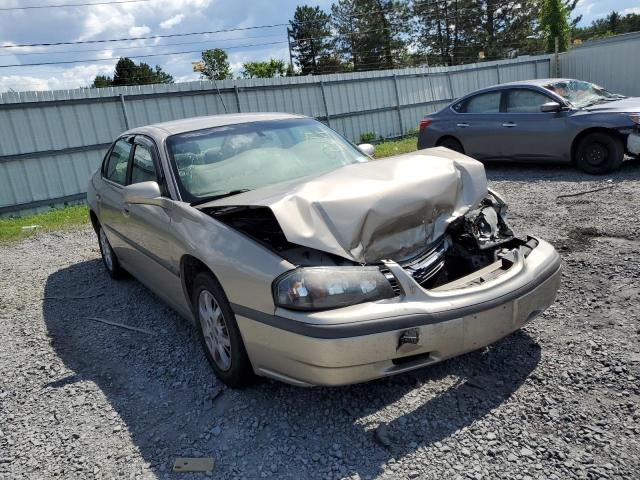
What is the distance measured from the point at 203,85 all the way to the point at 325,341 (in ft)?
36.8

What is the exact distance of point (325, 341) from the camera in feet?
7.72

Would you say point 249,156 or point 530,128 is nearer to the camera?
point 249,156

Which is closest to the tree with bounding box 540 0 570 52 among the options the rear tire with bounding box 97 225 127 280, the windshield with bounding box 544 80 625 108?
the windshield with bounding box 544 80 625 108

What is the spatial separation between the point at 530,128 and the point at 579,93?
42.2 inches

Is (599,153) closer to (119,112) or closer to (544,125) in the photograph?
(544,125)

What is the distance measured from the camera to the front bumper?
7.77ft

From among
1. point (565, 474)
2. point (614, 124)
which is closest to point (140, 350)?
point (565, 474)

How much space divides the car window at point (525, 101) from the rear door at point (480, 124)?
0.21 metres

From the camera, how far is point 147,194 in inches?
137

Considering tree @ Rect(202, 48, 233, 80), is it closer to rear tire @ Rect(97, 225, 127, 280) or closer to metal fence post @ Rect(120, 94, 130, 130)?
metal fence post @ Rect(120, 94, 130, 130)

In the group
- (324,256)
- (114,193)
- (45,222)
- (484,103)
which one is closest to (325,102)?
(484,103)

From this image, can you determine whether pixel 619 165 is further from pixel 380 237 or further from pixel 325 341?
pixel 325 341

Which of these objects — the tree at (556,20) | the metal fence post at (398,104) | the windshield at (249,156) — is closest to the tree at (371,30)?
the tree at (556,20)

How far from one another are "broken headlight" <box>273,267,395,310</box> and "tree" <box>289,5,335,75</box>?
52892mm
